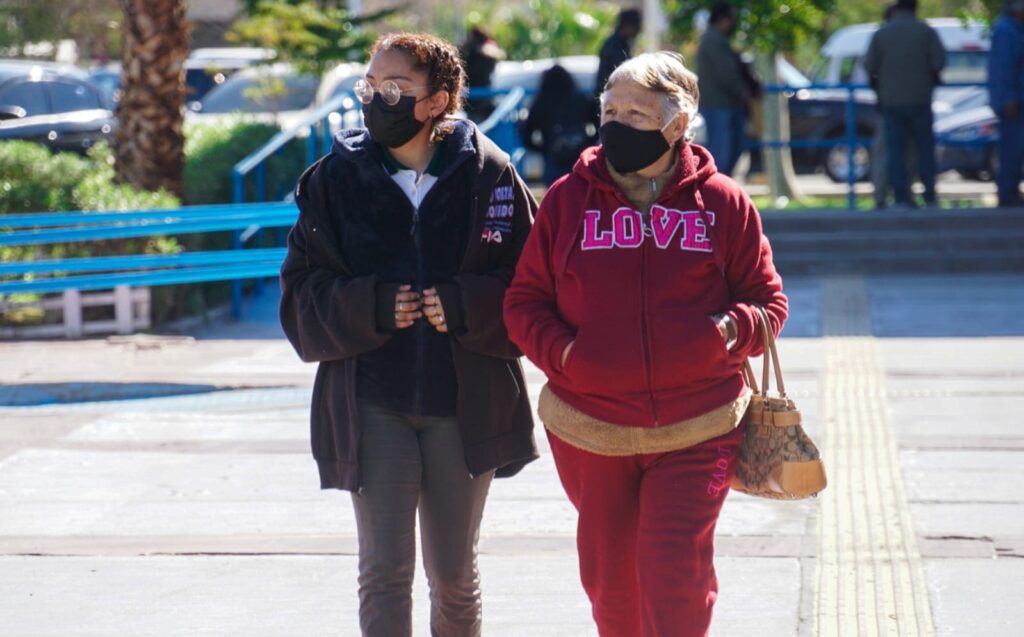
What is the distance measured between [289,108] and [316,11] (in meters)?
1.64

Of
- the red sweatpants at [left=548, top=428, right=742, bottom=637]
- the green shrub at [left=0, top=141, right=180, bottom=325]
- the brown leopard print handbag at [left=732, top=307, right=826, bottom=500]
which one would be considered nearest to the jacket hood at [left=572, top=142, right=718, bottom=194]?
the brown leopard print handbag at [left=732, top=307, right=826, bottom=500]

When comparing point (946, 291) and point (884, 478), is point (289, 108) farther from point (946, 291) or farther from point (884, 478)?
point (884, 478)

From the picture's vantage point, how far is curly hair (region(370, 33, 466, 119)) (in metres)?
3.90

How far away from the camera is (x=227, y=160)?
43.2ft

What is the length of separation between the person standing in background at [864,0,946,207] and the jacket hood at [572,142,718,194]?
10.0 metres

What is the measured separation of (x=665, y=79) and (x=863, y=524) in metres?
2.74

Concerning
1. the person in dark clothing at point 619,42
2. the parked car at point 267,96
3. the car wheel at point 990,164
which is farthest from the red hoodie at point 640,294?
the parked car at point 267,96

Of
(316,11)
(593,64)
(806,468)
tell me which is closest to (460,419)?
(806,468)

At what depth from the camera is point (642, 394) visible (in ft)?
12.3

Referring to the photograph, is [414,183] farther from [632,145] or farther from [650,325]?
[650,325]

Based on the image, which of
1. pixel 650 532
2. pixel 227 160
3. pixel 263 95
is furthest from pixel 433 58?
pixel 263 95

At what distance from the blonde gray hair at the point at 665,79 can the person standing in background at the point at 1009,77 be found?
10085 millimetres

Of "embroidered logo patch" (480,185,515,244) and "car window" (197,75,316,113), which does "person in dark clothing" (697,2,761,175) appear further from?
"embroidered logo patch" (480,185,515,244)

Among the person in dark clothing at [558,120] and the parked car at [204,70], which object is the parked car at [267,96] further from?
the person in dark clothing at [558,120]
